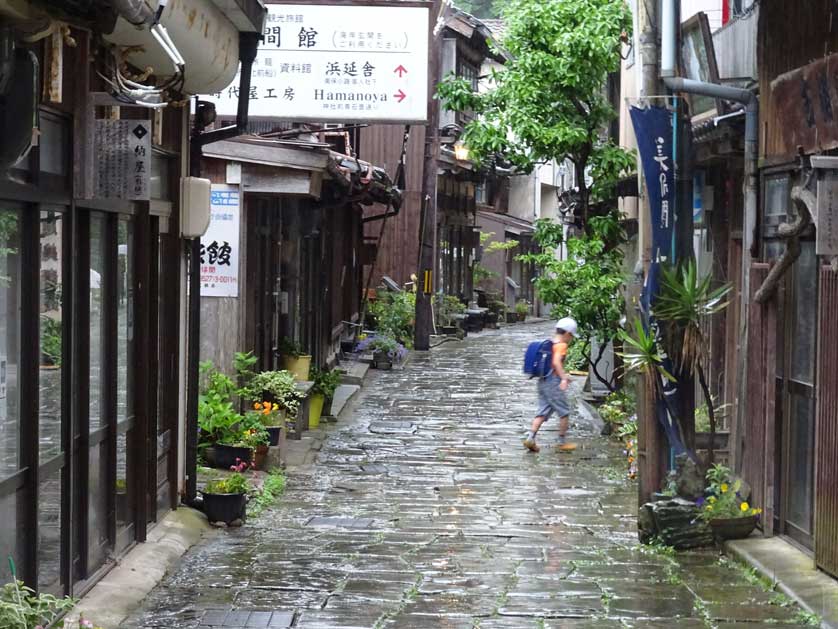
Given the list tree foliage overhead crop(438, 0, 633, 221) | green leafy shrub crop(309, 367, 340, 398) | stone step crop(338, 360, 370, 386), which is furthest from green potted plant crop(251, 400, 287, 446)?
stone step crop(338, 360, 370, 386)

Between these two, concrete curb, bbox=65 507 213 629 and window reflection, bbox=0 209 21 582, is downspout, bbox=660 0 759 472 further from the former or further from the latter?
window reflection, bbox=0 209 21 582

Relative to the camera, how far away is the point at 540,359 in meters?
18.4

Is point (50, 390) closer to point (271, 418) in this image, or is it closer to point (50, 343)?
point (50, 343)

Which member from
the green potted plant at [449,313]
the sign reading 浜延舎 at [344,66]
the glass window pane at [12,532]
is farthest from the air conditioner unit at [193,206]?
the green potted plant at [449,313]

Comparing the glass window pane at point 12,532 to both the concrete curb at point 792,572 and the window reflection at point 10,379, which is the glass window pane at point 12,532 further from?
the concrete curb at point 792,572

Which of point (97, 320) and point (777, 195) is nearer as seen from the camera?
point (97, 320)

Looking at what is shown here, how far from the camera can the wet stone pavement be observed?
9172 millimetres

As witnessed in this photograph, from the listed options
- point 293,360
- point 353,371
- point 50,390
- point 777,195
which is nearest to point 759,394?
point 777,195

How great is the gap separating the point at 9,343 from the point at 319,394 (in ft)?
40.1

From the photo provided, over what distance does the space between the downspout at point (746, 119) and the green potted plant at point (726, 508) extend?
62 cm

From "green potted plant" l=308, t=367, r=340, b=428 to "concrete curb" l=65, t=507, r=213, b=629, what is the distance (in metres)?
6.79

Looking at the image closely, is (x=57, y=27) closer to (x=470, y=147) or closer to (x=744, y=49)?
(x=744, y=49)

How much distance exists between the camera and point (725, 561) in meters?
11.0

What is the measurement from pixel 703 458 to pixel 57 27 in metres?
8.09
